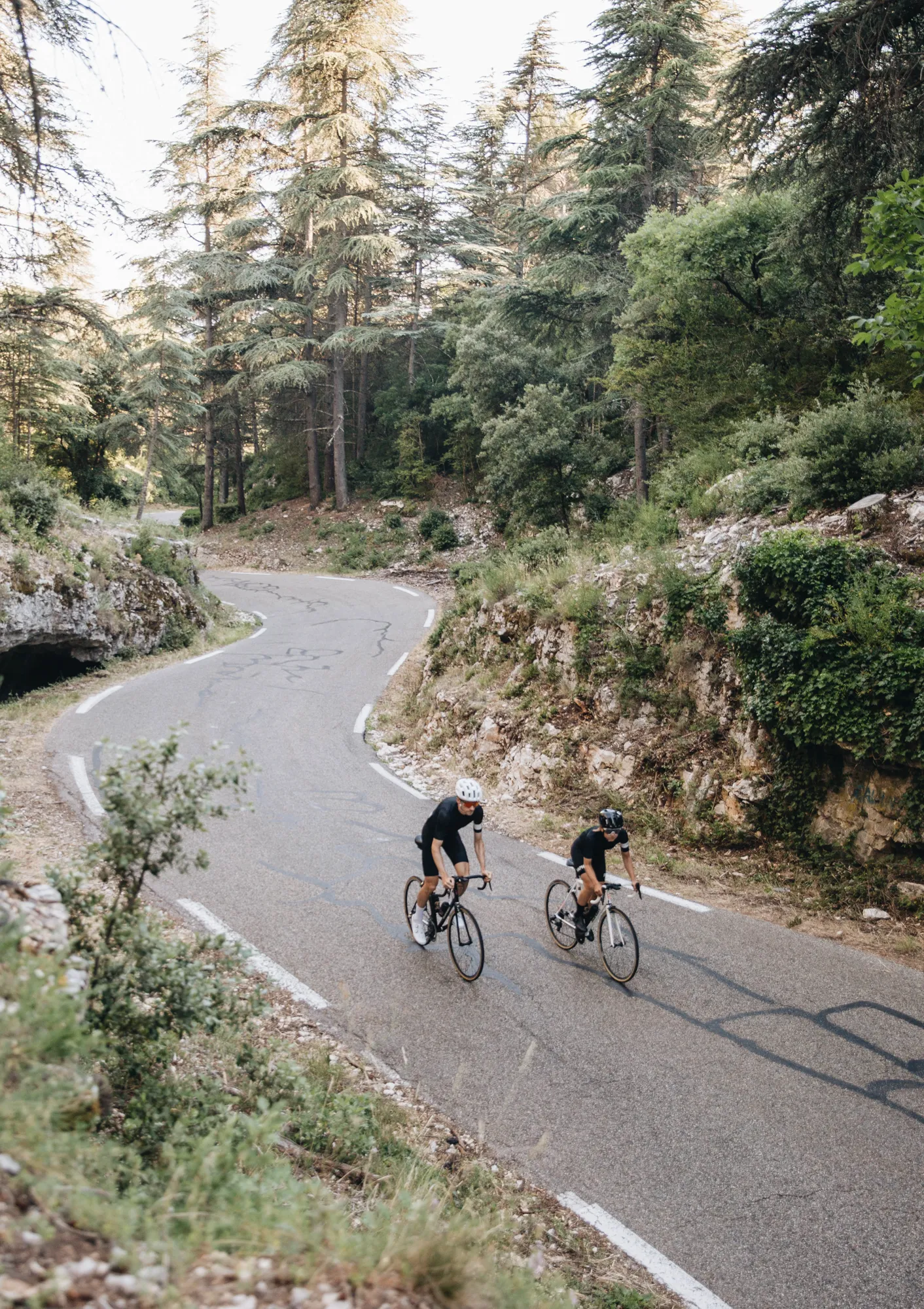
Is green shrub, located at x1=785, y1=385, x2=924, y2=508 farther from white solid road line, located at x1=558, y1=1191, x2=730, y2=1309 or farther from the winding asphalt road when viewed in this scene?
white solid road line, located at x1=558, y1=1191, x2=730, y2=1309

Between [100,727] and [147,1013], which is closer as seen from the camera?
[147,1013]

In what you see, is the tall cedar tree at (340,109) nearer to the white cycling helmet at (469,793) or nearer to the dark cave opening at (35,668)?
the dark cave opening at (35,668)

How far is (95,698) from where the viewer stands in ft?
46.4

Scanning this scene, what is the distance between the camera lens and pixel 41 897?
3.82 m

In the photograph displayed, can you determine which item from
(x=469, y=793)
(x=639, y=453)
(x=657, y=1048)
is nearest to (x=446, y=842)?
(x=469, y=793)

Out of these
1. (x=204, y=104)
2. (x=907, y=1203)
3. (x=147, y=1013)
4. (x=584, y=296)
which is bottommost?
(x=907, y=1203)

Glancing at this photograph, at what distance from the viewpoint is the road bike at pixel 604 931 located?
6.43 metres

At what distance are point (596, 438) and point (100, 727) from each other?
15.7m

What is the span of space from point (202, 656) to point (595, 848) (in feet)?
45.3

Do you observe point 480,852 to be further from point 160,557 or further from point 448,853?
point 160,557

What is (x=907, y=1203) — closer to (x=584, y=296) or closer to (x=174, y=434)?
(x=584, y=296)

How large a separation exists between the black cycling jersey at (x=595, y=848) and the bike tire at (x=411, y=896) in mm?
1552

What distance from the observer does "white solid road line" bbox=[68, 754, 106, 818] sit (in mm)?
9172

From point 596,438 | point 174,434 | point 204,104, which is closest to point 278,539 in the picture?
point 174,434
